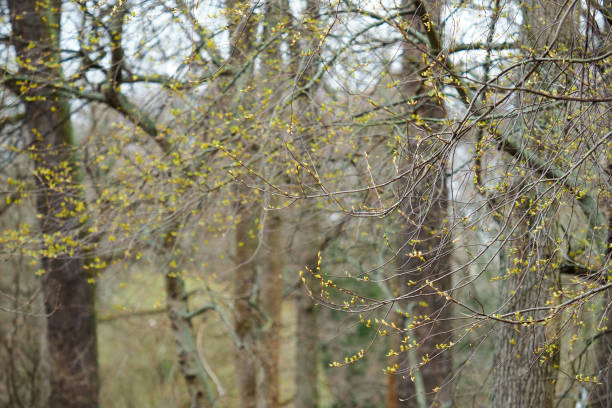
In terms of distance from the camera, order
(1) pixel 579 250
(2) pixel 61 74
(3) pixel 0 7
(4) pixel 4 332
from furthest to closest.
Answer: (4) pixel 4 332
(3) pixel 0 7
(2) pixel 61 74
(1) pixel 579 250

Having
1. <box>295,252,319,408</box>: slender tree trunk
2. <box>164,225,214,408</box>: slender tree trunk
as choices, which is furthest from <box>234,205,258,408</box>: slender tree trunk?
<box>295,252,319,408</box>: slender tree trunk

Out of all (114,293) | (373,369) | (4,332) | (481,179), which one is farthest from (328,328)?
(481,179)

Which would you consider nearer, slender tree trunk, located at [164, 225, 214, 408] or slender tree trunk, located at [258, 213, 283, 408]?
slender tree trunk, located at [164, 225, 214, 408]

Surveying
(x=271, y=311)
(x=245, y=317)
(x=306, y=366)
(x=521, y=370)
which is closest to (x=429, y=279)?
(x=521, y=370)

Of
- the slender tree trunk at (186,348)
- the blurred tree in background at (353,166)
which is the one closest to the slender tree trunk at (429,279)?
the blurred tree in background at (353,166)

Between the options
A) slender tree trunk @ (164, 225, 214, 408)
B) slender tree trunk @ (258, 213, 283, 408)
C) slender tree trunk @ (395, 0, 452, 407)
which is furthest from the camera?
slender tree trunk @ (258, 213, 283, 408)

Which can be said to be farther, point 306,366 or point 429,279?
point 306,366

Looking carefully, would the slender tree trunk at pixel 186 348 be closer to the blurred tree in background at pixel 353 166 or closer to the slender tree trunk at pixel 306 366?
the blurred tree in background at pixel 353 166

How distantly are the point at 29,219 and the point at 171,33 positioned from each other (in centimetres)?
734

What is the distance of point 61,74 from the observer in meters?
6.90

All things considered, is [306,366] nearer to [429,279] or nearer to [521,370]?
[521,370]

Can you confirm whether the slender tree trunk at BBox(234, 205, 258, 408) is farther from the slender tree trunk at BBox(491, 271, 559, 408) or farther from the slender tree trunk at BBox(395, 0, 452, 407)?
the slender tree trunk at BBox(491, 271, 559, 408)

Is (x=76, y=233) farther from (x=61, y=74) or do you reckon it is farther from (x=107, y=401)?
(x=107, y=401)

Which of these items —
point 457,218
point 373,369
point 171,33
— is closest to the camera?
point 457,218
